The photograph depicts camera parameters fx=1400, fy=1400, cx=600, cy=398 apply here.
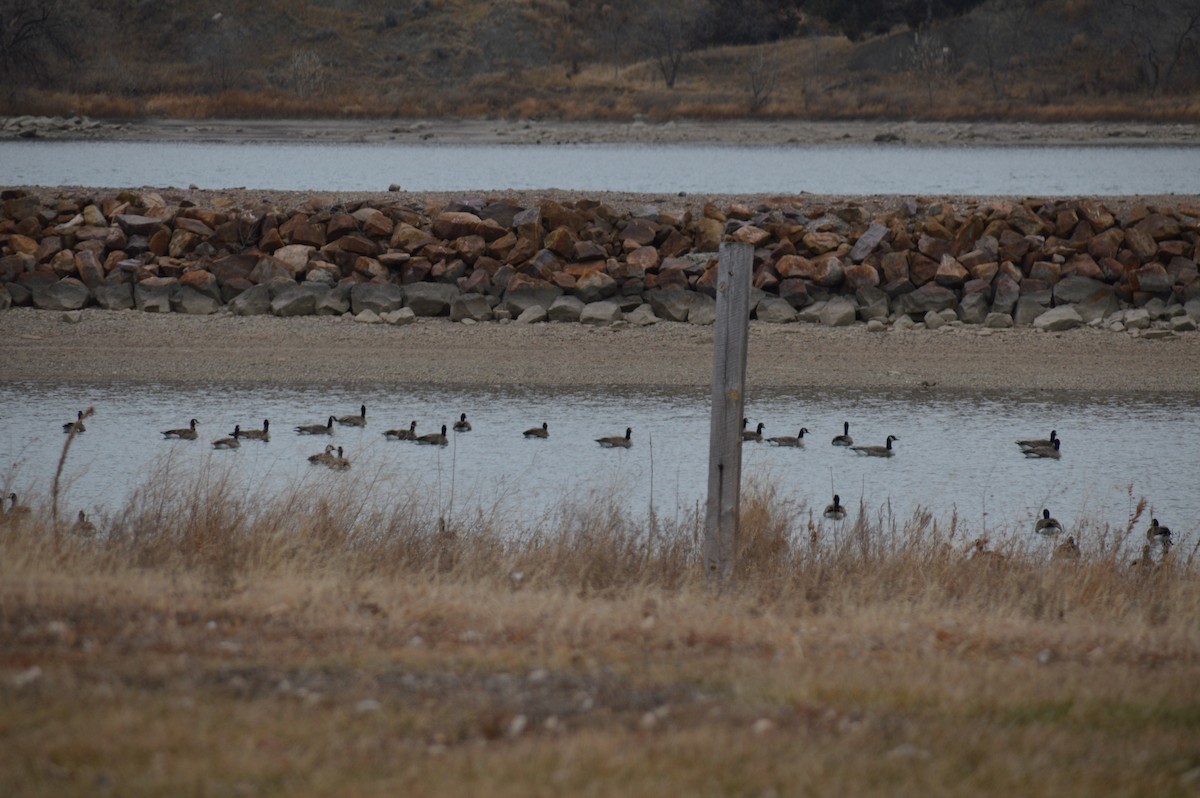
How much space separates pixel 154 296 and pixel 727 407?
1499 centimetres

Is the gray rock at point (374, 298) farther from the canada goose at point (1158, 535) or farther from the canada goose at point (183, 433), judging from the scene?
the canada goose at point (1158, 535)

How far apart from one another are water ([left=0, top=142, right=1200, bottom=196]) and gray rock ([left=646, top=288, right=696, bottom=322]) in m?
13.5

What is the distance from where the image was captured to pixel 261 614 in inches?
268

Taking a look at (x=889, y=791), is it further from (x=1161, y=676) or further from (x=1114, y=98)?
(x=1114, y=98)

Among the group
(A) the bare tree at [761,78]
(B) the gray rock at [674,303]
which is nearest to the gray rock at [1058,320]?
(B) the gray rock at [674,303]

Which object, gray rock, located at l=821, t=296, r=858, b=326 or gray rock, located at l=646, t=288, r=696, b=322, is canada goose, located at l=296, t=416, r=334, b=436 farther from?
gray rock, located at l=821, t=296, r=858, b=326

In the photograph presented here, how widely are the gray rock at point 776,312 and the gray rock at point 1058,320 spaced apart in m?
3.60

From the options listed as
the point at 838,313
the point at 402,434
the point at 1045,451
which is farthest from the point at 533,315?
the point at 1045,451

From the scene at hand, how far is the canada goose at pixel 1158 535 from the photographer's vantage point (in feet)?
33.4

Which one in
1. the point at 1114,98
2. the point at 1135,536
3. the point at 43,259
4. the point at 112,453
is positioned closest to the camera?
the point at 1135,536

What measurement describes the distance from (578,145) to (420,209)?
36147 millimetres

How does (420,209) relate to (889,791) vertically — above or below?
above

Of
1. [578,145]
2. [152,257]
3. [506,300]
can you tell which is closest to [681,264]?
[506,300]

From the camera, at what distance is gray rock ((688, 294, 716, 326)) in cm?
2048
